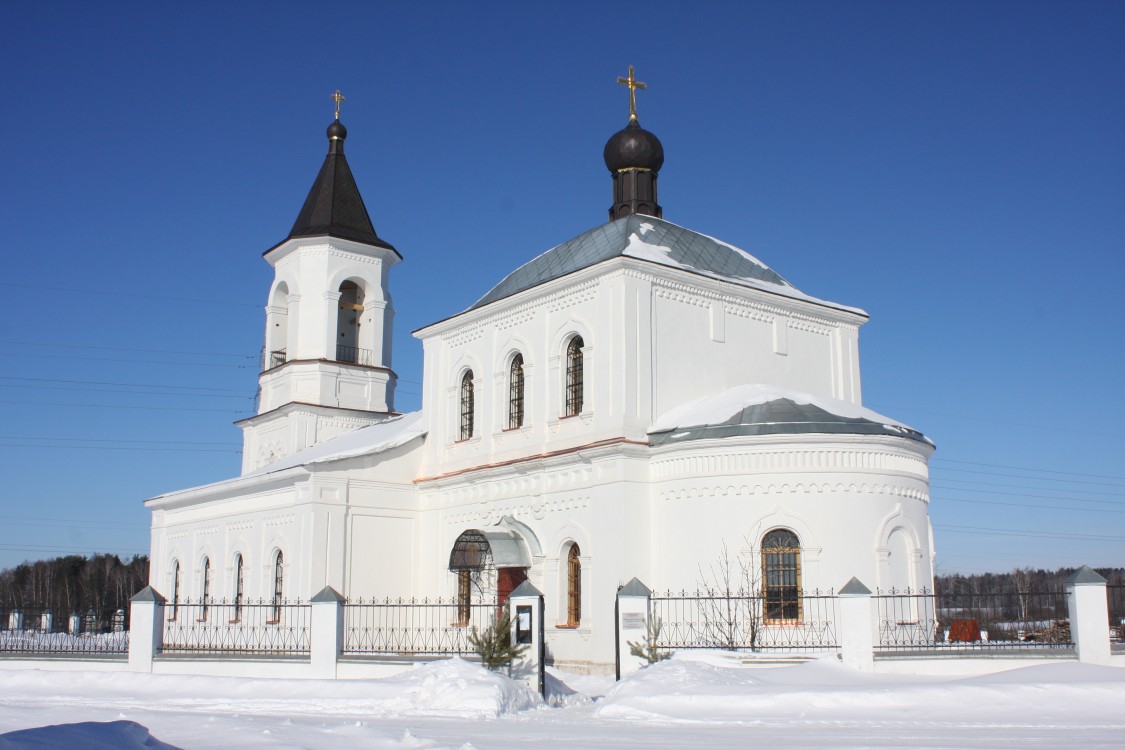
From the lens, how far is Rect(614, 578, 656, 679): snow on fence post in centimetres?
1319

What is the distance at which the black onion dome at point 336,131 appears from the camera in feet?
97.2

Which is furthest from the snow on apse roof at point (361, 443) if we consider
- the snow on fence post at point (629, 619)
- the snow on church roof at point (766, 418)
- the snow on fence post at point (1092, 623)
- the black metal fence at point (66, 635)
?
the snow on fence post at point (1092, 623)

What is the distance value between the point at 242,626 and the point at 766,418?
36.7 feet

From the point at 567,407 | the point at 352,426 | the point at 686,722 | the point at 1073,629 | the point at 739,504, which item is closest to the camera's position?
the point at 686,722

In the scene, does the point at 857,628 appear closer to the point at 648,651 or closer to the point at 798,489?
the point at 648,651

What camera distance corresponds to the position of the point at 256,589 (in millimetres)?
22984

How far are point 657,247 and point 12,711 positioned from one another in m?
12.2

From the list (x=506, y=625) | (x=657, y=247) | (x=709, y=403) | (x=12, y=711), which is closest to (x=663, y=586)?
(x=709, y=403)

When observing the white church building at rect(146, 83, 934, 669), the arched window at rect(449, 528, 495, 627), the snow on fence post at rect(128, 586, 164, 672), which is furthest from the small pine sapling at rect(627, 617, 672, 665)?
the snow on fence post at rect(128, 586, 164, 672)

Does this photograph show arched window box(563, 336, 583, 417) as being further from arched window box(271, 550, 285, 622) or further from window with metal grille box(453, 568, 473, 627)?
arched window box(271, 550, 285, 622)

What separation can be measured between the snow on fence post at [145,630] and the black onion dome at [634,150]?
11976 millimetres

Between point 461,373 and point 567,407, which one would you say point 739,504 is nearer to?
point 567,407

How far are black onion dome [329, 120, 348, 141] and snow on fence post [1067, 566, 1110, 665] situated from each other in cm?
2251

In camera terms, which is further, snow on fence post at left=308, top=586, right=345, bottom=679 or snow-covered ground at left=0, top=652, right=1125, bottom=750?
snow on fence post at left=308, top=586, right=345, bottom=679
